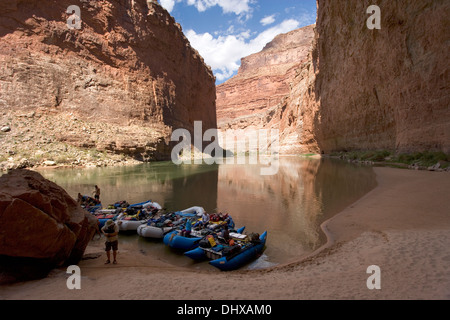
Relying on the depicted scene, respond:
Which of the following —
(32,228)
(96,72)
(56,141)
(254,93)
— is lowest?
(32,228)

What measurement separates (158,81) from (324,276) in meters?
47.9

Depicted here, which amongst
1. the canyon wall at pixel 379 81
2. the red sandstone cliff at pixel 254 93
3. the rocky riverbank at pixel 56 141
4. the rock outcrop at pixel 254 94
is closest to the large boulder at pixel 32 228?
the canyon wall at pixel 379 81

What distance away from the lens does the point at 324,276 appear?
418cm

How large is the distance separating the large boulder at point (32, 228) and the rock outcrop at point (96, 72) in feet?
102

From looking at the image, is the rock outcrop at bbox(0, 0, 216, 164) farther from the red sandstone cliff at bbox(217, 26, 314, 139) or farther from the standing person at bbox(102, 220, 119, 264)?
the red sandstone cliff at bbox(217, 26, 314, 139)

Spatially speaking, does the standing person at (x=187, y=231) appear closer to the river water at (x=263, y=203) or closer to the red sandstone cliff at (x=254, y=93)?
the river water at (x=263, y=203)

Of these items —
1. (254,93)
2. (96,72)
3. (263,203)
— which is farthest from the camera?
(254,93)

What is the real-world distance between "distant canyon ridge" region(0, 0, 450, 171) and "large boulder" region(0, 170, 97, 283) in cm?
1930

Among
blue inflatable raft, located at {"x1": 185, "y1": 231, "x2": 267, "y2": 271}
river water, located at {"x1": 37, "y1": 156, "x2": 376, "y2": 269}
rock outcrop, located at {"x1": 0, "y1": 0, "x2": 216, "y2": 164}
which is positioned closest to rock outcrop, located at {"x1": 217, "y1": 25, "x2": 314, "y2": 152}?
rock outcrop, located at {"x1": 0, "y1": 0, "x2": 216, "y2": 164}

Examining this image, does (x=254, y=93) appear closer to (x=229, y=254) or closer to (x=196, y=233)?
(x=196, y=233)

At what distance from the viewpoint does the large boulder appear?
4.18 m

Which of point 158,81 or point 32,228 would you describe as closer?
point 32,228

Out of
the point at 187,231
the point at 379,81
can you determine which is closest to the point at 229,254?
the point at 187,231
